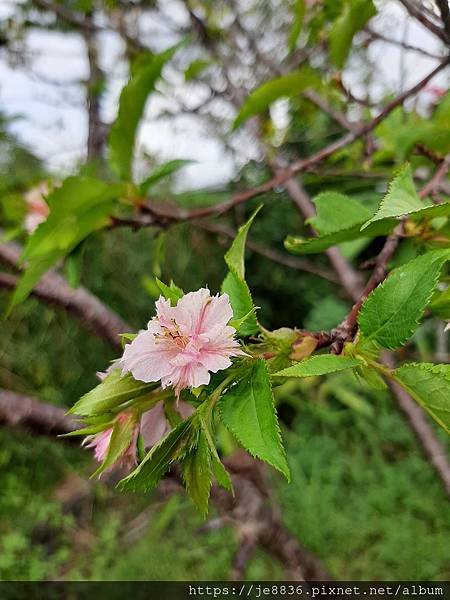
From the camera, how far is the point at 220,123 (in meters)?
1.65

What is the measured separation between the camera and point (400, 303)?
31 cm

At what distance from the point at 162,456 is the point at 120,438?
0.05 metres

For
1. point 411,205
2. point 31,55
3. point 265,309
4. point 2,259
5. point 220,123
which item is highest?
point 31,55

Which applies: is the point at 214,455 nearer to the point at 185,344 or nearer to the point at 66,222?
the point at 185,344

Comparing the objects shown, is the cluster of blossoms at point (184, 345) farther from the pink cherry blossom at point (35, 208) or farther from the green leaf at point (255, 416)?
the pink cherry blossom at point (35, 208)

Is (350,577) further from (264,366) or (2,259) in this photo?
(264,366)

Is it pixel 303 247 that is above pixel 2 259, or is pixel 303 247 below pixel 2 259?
below

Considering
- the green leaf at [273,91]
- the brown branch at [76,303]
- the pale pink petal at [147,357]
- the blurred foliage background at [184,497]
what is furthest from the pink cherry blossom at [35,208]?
the blurred foliage background at [184,497]

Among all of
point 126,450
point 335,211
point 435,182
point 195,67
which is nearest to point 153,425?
point 126,450

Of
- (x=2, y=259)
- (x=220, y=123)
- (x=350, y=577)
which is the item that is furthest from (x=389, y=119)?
(x=350, y=577)

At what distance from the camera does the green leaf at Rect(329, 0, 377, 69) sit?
23.7 inches

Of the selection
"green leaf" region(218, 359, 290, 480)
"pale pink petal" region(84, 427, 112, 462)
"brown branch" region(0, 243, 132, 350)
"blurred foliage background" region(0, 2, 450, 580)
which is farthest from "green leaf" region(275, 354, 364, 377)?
"blurred foliage background" region(0, 2, 450, 580)

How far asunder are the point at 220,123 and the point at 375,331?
143cm

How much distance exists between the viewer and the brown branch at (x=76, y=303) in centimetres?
84
